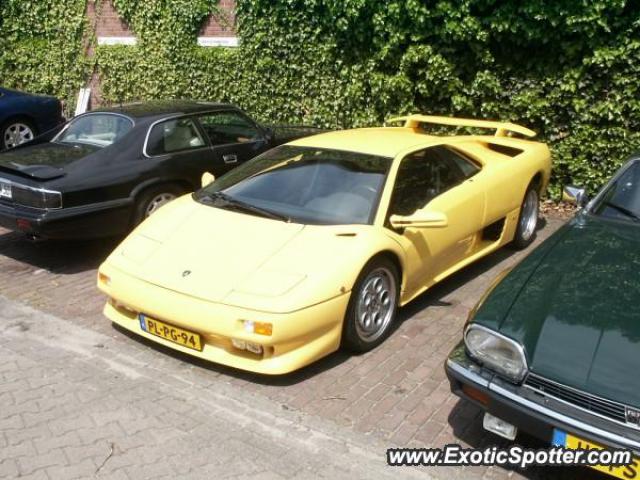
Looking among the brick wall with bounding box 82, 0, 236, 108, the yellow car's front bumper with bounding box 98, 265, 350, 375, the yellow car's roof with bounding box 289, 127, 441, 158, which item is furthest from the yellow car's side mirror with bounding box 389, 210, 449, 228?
the brick wall with bounding box 82, 0, 236, 108

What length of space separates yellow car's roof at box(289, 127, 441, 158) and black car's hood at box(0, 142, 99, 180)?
228 cm

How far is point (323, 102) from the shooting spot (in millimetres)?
9516

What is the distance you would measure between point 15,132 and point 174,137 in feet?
15.8

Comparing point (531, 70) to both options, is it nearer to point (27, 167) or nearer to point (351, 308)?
point (351, 308)

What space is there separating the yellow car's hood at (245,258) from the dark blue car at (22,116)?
21.6ft

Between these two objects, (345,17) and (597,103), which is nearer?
(597,103)

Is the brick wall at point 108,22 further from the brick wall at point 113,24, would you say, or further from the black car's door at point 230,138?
the black car's door at point 230,138

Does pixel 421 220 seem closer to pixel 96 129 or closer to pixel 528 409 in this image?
pixel 528 409

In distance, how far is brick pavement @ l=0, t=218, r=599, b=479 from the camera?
11.5 ft

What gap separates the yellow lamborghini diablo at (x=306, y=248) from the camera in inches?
149

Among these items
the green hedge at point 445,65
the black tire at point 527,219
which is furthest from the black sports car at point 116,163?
the black tire at point 527,219

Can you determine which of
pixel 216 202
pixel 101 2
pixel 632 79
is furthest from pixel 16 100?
pixel 632 79

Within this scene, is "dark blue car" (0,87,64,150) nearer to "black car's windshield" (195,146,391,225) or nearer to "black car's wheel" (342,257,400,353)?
"black car's windshield" (195,146,391,225)

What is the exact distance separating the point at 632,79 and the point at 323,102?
424cm
